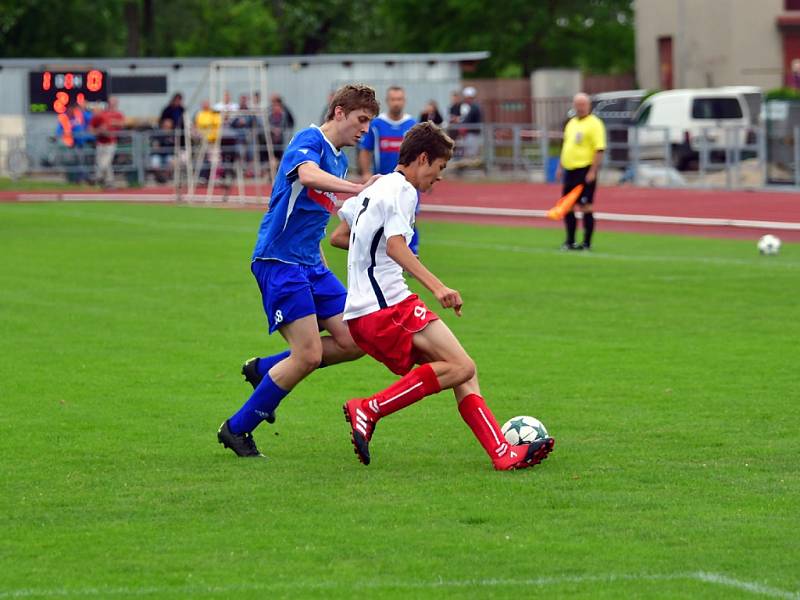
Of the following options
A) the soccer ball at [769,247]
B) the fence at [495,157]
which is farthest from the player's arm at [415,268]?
the fence at [495,157]

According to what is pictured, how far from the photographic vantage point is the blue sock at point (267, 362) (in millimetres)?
8422

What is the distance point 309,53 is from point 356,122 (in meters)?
63.2

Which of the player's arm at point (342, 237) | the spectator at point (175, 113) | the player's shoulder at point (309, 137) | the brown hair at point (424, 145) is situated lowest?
the player's arm at point (342, 237)

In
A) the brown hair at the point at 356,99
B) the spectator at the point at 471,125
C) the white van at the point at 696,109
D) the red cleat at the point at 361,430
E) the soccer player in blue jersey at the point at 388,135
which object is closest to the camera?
the red cleat at the point at 361,430

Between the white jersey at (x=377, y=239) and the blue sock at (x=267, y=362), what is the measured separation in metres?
0.78

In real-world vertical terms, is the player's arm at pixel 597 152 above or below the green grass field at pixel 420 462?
above

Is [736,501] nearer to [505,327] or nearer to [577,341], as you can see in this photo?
[577,341]

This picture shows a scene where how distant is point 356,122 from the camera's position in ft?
26.0

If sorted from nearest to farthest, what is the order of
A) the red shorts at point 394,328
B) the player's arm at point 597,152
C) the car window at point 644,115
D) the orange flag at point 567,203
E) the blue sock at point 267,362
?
the red shorts at point 394,328 < the blue sock at point 267,362 < the orange flag at point 567,203 < the player's arm at point 597,152 < the car window at point 644,115

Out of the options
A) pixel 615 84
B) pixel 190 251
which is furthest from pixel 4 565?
pixel 615 84

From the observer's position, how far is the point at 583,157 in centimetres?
2058

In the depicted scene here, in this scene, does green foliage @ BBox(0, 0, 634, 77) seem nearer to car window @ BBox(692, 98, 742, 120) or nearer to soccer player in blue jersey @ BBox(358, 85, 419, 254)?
car window @ BBox(692, 98, 742, 120)

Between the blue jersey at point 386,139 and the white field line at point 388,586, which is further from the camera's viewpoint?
the blue jersey at point 386,139

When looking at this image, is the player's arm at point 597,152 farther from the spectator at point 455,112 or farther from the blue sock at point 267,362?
the spectator at point 455,112
